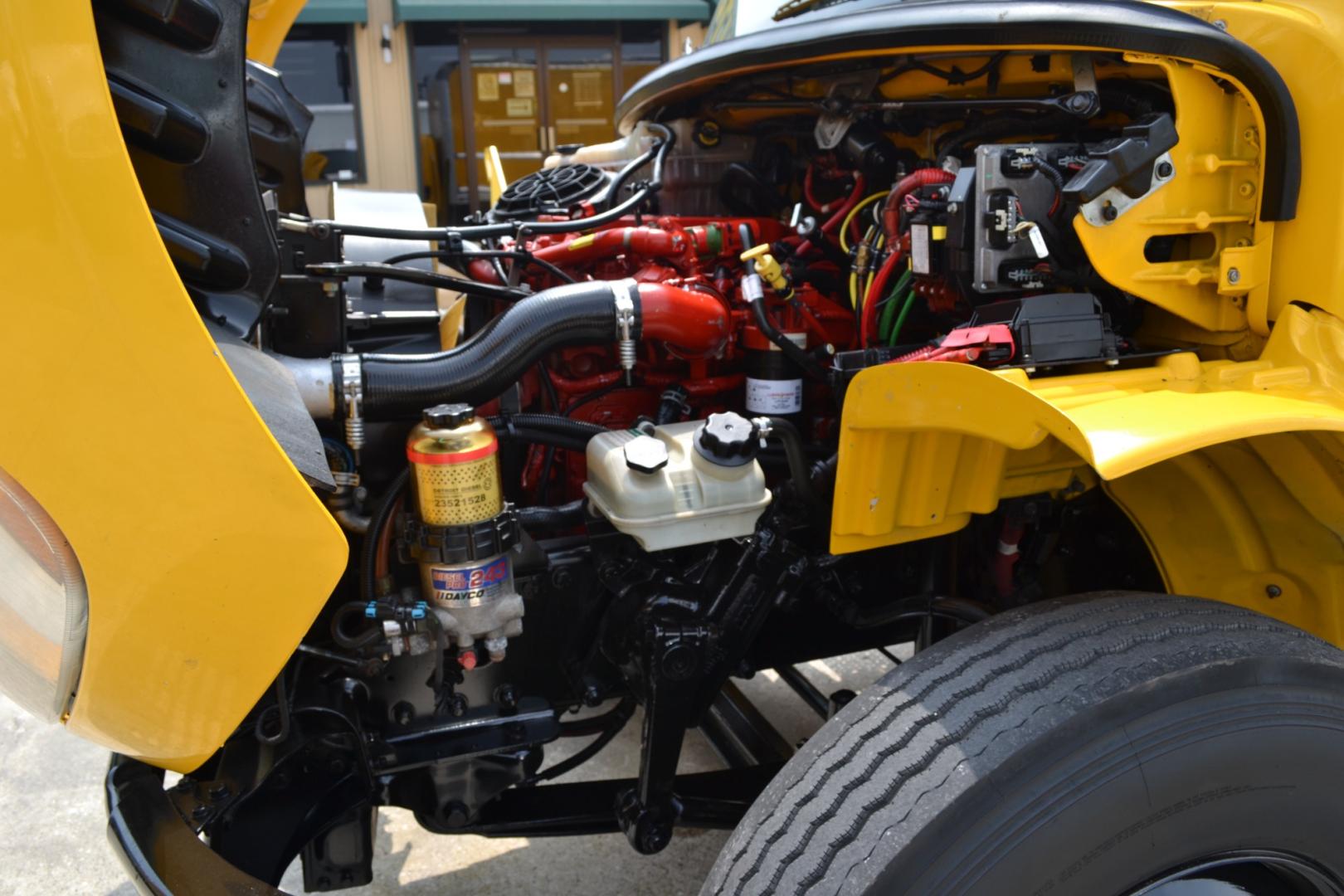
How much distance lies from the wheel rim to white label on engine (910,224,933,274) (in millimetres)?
1092

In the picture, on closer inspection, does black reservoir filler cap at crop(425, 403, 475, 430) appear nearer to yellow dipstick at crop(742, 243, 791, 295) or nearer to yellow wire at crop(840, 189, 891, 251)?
yellow dipstick at crop(742, 243, 791, 295)

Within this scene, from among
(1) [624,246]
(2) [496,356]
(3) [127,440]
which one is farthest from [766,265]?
(3) [127,440]

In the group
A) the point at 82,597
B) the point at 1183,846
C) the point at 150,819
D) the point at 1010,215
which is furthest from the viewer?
the point at 1010,215

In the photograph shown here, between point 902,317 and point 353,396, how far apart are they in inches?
43.6

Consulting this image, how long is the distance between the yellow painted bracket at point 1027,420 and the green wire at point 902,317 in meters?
0.45

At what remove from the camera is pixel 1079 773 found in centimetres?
134

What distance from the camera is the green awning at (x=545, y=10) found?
9719 millimetres

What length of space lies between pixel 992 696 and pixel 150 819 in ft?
4.22

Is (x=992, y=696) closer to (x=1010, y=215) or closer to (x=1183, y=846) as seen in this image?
(x=1183, y=846)

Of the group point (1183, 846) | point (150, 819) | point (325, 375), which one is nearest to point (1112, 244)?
point (1183, 846)

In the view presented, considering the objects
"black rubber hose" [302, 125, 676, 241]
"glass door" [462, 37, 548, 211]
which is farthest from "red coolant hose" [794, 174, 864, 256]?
"glass door" [462, 37, 548, 211]

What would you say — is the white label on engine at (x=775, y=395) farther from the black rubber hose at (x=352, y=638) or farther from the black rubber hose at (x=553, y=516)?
the black rubber hose at (x=352, y=638)

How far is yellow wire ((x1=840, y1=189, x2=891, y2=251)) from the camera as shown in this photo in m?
2.28

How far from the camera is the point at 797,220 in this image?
2.41 meters
